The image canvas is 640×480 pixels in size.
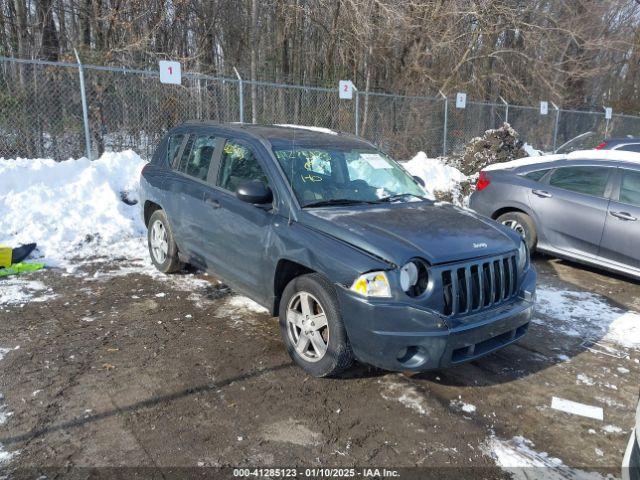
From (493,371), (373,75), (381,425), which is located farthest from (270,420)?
(373,75)

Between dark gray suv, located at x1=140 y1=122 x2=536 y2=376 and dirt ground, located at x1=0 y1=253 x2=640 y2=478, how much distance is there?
1.18ft

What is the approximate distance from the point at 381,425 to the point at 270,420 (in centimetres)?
73

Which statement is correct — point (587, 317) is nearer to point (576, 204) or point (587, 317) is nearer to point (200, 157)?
point (576, 204)

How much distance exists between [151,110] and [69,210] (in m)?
5.09

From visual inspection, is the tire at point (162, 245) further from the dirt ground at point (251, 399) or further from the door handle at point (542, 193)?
the door handle at point (542, 193)

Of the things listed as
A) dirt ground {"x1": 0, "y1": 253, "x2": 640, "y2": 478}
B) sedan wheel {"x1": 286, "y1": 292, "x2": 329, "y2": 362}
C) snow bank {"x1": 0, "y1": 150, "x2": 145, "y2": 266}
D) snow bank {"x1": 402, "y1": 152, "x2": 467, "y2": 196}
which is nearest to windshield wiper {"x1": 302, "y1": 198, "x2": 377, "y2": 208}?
sedan wheel {"x1": 286, "y1": 292, "x2": 329, "y2": 362}

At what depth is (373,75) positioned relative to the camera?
61.2ft

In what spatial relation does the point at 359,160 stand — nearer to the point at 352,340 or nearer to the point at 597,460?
the point at 352,340

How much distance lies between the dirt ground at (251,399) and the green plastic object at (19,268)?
113 centimetres

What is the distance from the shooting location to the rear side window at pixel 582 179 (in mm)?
6520

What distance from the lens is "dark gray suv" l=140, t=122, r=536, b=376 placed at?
134 inches

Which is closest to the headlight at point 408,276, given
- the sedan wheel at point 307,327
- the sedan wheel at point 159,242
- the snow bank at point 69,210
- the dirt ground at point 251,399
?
the sedan wheel at point 307,327

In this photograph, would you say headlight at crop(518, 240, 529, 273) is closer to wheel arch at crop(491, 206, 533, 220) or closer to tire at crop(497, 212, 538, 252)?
tire at crop(497, 212, 538, 252)

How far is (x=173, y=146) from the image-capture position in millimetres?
5992
